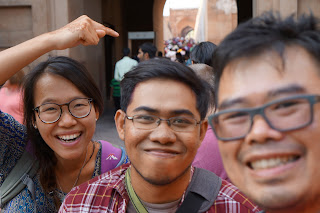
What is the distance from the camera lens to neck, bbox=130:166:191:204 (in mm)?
1927

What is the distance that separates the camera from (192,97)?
6.63ft

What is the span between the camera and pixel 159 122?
74.8 inches

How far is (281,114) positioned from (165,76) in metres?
0.97

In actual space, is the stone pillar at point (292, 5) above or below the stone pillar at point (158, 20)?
below

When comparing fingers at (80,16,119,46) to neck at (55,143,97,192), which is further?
neck at (55,143,97,192)

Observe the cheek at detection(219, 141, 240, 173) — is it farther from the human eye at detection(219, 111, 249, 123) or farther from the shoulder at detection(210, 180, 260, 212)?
the shoulder at detection(210, 180, 260, 212)

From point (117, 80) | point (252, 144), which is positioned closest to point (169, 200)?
point (252, 144)

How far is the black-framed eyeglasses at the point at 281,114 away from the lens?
3.59ft

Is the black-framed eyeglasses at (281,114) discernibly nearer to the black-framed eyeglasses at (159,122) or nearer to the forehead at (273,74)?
the forehead at (273,74)

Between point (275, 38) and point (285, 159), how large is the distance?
1.21ft

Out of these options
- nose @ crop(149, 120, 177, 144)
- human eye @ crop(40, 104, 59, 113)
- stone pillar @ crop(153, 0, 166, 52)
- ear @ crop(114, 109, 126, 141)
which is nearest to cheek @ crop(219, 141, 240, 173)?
nose @ crop(149, 120, 177, 144)

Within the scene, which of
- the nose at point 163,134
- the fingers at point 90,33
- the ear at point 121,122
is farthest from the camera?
the fingers at point 90,33

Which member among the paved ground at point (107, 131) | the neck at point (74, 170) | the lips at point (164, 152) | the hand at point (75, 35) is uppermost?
the hand at point (75, 35)

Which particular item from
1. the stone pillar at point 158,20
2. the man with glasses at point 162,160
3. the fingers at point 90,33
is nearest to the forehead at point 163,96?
the man with glasses at point 162,160
